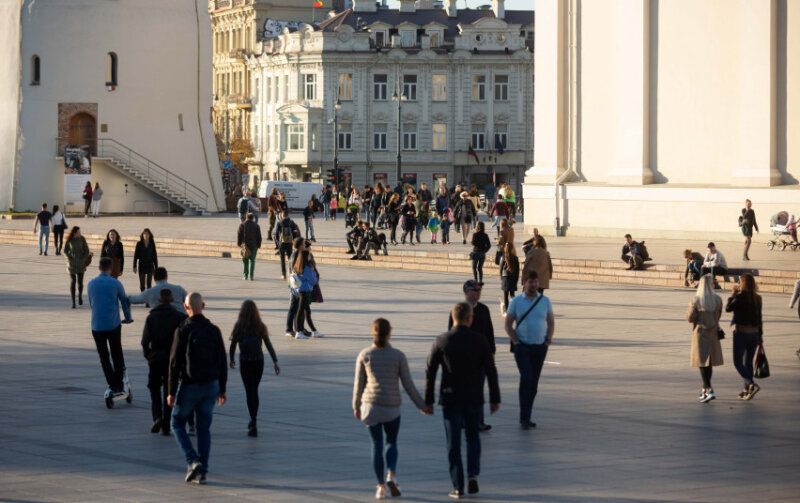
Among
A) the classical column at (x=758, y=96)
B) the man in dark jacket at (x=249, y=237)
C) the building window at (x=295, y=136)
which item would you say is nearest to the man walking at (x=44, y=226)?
the man in dark jacket at (x=249, y=237)

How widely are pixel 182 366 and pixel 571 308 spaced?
16078mm

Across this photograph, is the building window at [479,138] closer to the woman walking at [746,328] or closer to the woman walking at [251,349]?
the woman walking at [746,328]

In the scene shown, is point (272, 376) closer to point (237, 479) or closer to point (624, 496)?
point (237, 479)

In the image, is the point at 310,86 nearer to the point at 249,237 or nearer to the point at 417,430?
the point at 249,237

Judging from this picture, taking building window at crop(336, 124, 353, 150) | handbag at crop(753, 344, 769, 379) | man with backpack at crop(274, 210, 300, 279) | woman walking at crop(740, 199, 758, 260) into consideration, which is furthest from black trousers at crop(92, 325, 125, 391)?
building window at crop(336, 124, 353, 150)

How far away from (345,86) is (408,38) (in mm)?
5583

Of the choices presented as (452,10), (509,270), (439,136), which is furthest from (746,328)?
(452,10)

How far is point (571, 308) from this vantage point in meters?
27.4

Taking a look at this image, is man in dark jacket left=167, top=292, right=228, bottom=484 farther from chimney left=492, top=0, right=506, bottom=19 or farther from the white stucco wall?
chimney left=492, top=0, right=506, bottom=19

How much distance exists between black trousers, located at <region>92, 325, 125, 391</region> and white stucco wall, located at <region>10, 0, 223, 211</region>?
51.3m

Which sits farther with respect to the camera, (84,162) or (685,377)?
(84,162)

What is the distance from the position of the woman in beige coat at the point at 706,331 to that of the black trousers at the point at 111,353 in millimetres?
6091

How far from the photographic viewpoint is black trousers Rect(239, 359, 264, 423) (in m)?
13.8

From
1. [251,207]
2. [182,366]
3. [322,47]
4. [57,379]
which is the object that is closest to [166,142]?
[251,207]
